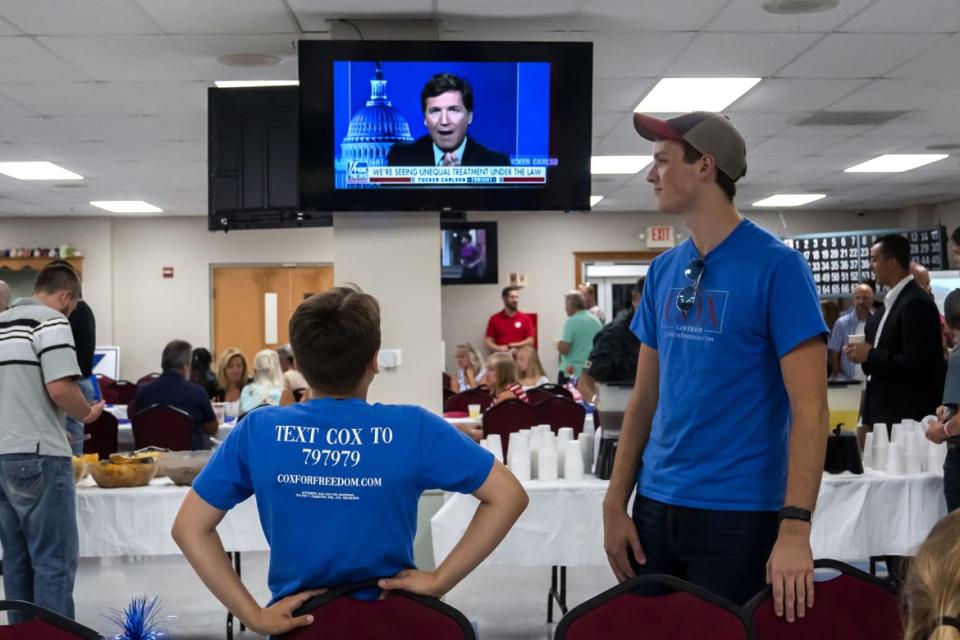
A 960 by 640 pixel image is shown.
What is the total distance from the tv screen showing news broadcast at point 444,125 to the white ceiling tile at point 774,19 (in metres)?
0.75

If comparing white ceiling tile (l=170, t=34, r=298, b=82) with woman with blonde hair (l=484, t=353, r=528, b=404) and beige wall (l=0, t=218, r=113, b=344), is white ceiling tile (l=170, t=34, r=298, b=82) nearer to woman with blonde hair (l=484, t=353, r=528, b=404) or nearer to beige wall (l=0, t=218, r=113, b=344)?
woman with blonde hair (l=484, t=353, r=528, b=404)

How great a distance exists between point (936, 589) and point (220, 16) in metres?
4.82

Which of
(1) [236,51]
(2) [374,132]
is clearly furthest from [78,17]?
(2) [374,132]

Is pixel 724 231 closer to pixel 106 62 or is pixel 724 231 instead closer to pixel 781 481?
pixel 781 481

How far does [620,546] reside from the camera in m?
2.33

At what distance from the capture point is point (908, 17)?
5.48m

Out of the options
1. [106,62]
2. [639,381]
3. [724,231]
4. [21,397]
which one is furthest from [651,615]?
[106,62]

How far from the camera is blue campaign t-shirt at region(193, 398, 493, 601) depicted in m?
1.89

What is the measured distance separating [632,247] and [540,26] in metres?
8.91

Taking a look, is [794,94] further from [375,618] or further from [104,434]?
[375,618]

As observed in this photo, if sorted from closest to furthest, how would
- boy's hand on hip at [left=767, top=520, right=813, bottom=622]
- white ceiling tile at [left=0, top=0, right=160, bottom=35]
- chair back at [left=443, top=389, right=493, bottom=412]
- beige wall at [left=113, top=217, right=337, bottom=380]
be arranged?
boy's hand on hip at [left=767, top=520, right=813, bottom=622] → white ceiling tile at [left=0, top=0, right=160, bottom=35] → chair back at [left=443, top=389, right=493, bottom=412] → beige wall at [left=113, top=217, right=337, bottom=380]

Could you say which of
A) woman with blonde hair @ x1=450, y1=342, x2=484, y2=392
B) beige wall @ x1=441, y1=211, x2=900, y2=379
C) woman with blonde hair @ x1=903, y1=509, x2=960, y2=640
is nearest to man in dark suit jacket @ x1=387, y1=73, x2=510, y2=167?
woman with blonde hair @ x1=903, y1=509, x2=960, y2=640

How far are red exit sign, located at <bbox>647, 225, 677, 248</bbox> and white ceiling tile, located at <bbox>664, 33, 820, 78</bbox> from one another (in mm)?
7605

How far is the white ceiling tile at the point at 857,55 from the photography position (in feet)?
19.3
